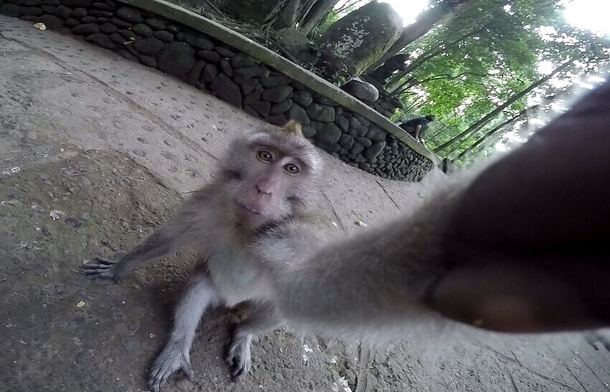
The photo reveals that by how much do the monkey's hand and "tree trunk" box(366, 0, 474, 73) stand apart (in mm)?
10120

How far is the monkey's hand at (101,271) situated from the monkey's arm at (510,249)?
155 cm

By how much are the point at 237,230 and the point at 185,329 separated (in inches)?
23.6

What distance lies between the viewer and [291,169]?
2.26 m

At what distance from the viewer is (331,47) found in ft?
28.7

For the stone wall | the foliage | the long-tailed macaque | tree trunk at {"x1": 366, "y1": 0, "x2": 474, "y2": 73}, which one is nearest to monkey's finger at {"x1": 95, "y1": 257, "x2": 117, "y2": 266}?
the long-tailed macaque

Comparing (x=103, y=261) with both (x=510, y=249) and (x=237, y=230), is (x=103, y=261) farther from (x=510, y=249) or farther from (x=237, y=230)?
(x=510, y=249)

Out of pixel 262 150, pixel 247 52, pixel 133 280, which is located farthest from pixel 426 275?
pixel 247 52

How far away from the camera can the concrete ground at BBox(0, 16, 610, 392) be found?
1840mm

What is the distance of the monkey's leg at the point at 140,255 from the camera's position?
91.1 inches

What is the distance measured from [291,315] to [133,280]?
134 centimetres

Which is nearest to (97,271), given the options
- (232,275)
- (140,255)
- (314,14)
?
(140,255)

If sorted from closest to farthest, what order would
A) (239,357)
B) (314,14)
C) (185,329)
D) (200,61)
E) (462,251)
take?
1. (462,251)
2. (185,329)
3. (239,357)
4. (200,61)
5. (314,14)

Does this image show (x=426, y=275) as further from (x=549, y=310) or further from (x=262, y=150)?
(x=262, y=150)

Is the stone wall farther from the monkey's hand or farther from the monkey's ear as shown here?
the monkey's hand
